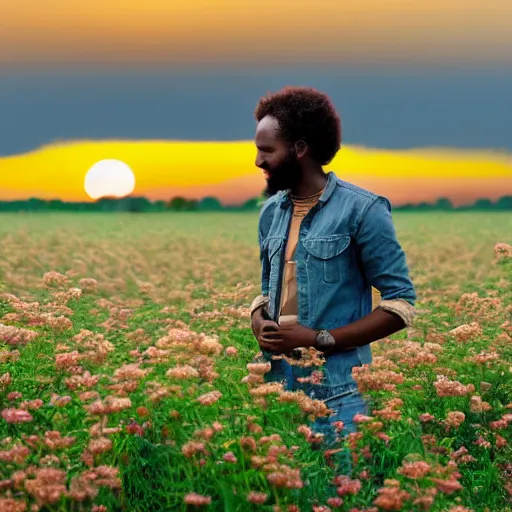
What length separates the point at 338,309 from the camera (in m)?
3.67

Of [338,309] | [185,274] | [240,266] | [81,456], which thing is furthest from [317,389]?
[240,266]

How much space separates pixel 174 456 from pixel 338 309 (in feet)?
3.17

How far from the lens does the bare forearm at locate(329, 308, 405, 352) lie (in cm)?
358

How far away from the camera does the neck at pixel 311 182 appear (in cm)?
375

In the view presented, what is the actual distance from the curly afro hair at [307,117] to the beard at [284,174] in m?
0.09

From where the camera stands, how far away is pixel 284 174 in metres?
3.67

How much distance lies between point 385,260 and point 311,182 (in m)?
0.48

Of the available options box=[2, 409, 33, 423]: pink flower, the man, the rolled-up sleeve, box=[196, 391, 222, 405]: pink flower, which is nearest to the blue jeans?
the man

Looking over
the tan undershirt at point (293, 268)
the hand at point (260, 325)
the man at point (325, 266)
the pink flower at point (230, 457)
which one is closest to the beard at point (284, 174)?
the man at point (325, 266)

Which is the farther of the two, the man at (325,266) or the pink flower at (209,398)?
the man at (325,266)

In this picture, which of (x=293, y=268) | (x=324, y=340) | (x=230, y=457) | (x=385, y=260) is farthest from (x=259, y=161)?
(x=230, y=457)

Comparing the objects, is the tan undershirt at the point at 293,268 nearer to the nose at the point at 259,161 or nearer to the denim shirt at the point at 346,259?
the denim shirt at the point at 346,259

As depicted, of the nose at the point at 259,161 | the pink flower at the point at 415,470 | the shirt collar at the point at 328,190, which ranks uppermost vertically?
the nose at the point at 259,161

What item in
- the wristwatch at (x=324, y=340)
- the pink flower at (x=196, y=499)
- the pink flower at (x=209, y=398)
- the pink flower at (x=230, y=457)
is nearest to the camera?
the pink flower at (x=196, y=499)
